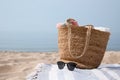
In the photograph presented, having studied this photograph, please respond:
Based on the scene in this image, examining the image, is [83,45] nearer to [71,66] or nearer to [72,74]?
[71,66]

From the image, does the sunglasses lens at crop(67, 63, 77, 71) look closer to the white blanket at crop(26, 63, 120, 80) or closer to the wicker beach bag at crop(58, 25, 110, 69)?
the white blanket at crop(26, 63, 120, 80)

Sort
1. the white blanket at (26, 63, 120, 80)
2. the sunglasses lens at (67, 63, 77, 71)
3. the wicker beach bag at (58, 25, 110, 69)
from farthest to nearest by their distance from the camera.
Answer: the wicker beach bag at (58, 25, 110, 69)
the sunglasses lens at (67, 63, 77, 71)
the white blanket at (26, 63, 120, 80)

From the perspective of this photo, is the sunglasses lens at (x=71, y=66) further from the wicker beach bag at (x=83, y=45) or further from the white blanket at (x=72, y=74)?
→ the wicker beach bag at (x=83, y=45)

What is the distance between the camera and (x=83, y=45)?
2.75 metres

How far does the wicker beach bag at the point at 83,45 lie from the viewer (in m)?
2.74

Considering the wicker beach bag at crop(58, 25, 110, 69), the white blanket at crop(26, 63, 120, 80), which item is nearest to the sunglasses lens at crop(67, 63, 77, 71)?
the white blanket at crop(26, 63, 120, 80)

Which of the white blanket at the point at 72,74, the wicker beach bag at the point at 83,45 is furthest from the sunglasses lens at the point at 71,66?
the wicker beach bag at the point at 83,45

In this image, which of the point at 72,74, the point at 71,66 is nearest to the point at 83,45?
the point at 71,66

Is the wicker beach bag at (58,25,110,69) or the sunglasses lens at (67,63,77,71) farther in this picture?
the wicker beach bag at (58,25,110,69)

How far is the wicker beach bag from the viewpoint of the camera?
274 cm

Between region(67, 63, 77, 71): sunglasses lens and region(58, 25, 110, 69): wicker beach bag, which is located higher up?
region(58, 25, 110, 69): wicker beach bag

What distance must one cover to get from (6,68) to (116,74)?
1413 mm

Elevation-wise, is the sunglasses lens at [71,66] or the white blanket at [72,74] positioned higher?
the sunglasses lens at [71,66]

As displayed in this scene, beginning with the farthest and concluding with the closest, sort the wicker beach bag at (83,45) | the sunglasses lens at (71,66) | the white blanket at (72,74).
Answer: the wicker beach bag at (83,45), the sunglasses lens at (71,66), the white blanket at (72,74)
